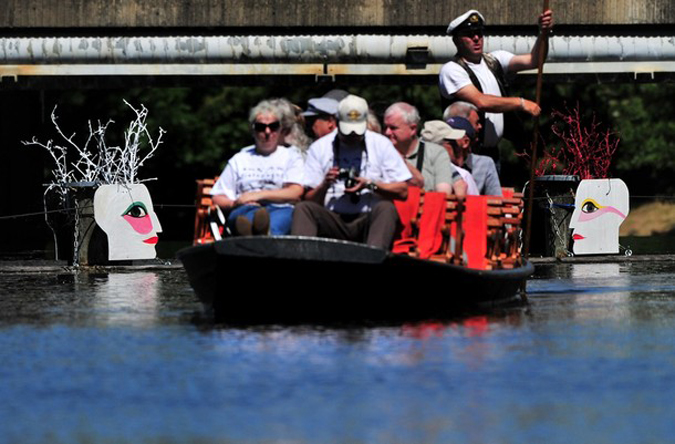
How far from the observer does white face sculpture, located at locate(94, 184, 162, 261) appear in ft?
73.5

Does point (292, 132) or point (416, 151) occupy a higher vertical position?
point (292, 132)

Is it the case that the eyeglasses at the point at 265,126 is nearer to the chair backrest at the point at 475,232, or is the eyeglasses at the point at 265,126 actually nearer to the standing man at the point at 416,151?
the standing man at the point at 416,151

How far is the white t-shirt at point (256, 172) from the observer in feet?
49.4

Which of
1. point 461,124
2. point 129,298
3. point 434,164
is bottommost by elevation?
point 129,298

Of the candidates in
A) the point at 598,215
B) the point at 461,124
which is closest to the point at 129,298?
the point at 461,124

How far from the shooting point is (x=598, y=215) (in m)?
23.8

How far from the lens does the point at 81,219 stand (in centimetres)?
2272

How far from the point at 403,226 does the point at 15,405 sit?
5.45 metres

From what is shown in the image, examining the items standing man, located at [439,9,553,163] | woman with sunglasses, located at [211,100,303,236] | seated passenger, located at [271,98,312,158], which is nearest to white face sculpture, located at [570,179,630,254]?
standing man, located at [439,9,553,163]

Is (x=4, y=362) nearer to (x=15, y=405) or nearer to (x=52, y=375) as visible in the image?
(x=52, y=375)

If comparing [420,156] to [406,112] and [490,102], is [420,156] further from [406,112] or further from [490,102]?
[490,102]

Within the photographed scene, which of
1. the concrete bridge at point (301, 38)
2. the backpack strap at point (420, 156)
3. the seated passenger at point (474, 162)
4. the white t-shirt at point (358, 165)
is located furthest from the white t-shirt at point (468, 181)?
the concrete bridge at point (301, 38)

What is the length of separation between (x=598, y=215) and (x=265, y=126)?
940cm

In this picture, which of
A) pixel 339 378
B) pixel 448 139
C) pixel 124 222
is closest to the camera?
pixel 339 378
